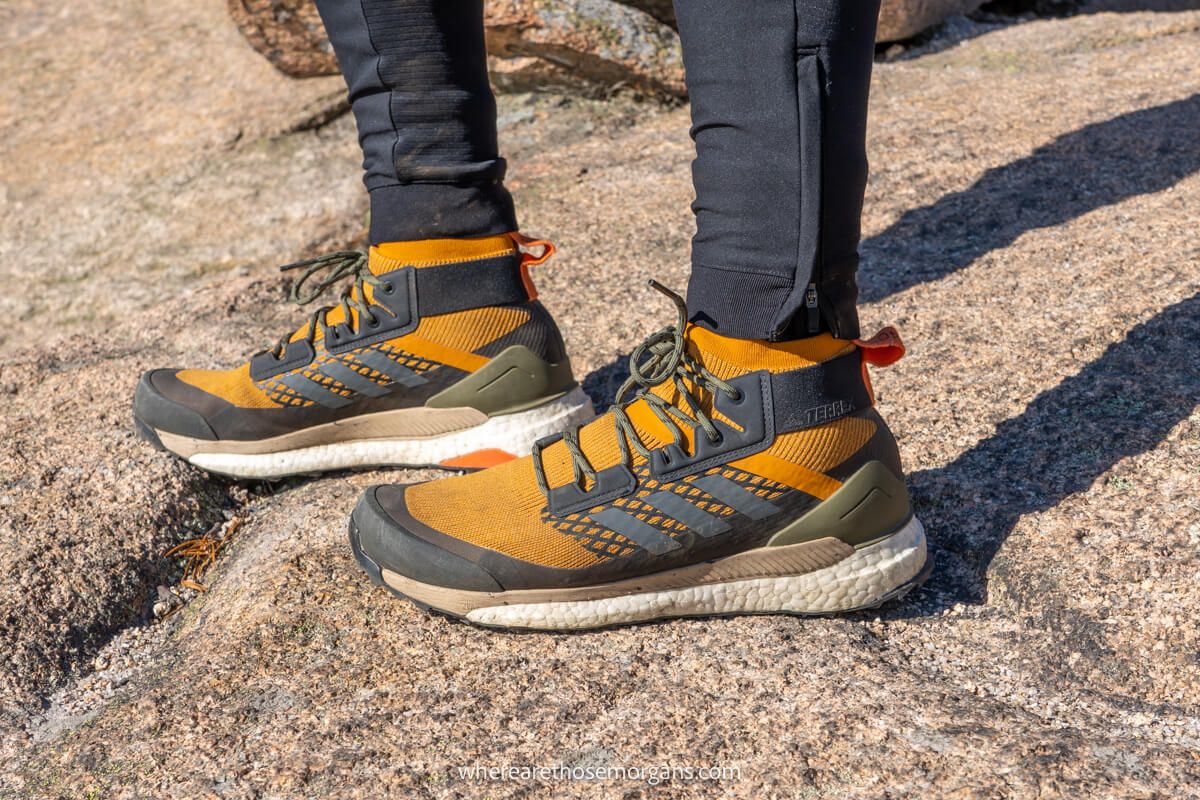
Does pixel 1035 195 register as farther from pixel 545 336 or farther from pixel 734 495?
pixel 734 495

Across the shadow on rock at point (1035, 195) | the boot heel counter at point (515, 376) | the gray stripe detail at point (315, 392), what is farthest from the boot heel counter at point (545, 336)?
the shadow on rock at point (1035, 195)

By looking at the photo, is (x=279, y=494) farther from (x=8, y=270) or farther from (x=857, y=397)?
(x=8, y=270)

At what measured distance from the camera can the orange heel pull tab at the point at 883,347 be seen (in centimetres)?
139

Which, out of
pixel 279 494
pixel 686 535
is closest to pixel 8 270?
pixel 279 494

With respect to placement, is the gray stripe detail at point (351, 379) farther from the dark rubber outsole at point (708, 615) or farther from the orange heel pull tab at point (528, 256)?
the dark rubber outsole at point (708, 615)

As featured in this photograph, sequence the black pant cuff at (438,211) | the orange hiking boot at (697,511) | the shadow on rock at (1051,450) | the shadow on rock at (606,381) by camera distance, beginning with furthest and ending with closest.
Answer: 1. the shadow on rock at (606,381)
2. the black pant cuff at (438,211)
3. the shadow on rock at (1051,450)
4. the orange hiking boot at (697,511)

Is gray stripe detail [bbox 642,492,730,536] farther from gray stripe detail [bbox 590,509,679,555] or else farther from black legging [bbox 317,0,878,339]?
black legging [bbox 317,0,878,339]

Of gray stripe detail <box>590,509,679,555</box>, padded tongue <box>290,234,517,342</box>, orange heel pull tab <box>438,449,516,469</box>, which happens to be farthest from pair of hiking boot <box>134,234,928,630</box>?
padded tongue <box>290,234,517,342</box>

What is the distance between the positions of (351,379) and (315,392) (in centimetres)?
8

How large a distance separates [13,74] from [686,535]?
4.19 m

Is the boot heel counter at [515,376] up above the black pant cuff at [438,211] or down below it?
below

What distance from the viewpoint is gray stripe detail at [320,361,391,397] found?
193cm
